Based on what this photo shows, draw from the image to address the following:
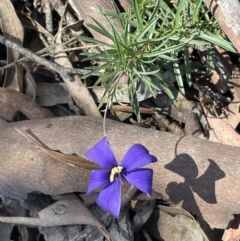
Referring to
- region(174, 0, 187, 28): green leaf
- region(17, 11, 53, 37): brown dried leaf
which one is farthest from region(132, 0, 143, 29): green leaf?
region(17, 11, 53, 37): brown dried leaf

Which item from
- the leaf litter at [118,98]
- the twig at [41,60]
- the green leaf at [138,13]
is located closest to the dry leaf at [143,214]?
the leaf litter at [118,98]

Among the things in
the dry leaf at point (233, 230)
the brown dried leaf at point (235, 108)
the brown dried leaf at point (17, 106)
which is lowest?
the dry leaf at point (233, 230)

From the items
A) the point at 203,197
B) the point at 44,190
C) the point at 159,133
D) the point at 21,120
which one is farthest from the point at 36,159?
the point at 203,197

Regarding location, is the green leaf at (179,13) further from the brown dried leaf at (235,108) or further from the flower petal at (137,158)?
the flower petal at (137,158)

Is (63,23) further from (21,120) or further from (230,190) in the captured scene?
(230,190)

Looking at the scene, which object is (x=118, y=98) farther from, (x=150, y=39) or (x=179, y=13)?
(x=179, y=13)

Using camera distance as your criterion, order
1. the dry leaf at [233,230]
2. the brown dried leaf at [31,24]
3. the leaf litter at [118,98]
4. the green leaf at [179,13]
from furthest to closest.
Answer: the brown dried leaf at [31,24]
the leaf litter at [118,98]
the dry leaf at [233,230]
the green leaf at [179,13]
